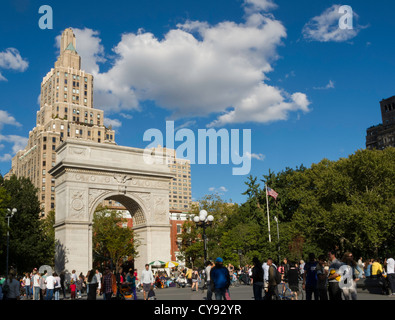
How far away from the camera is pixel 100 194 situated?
3716cm

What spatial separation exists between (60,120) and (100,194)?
6679 cm

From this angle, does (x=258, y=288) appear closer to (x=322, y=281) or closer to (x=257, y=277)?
(x=257, y=277)

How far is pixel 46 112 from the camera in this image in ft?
337

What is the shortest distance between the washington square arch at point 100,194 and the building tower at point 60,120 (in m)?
60.8

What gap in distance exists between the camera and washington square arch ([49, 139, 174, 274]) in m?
35.2

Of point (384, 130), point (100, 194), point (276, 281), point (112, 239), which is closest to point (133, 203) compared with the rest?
point (100, 194)

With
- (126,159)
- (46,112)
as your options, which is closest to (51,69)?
(46,112)

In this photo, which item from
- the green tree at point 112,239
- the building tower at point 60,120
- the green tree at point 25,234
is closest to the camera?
the green tree at point 25,234

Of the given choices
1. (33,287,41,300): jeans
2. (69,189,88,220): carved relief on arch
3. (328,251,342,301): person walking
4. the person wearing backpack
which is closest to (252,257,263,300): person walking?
the person wearing backpack

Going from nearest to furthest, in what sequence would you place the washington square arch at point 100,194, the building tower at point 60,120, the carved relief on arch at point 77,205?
the washington square arch at point 100,194 < the carved relief on arch at point 77,205 < the building tower at point 60,120

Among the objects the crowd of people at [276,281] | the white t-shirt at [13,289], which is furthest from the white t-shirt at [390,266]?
the white t-shirt at [13,289]

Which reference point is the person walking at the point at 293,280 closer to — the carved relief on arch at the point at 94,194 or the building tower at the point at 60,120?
the carved relief on arch at the point at 94,194

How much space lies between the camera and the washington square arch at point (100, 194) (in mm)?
35156

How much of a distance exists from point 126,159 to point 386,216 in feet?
81.0
